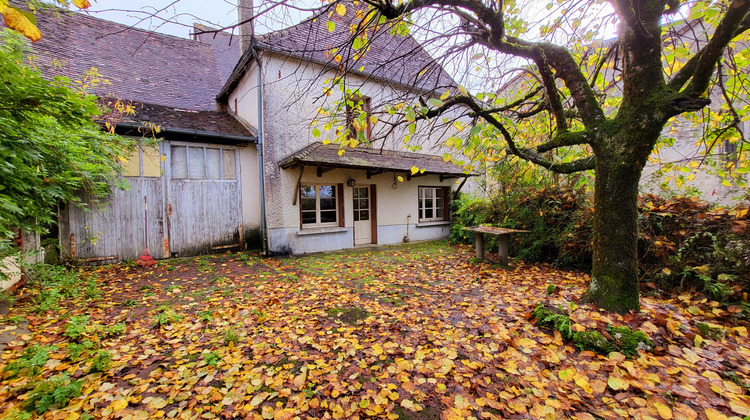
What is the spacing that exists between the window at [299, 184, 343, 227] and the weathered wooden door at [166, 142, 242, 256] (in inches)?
72.7

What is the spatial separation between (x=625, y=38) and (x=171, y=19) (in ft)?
13.7

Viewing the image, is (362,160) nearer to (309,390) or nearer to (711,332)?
(309,390)

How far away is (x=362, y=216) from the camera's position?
917cm

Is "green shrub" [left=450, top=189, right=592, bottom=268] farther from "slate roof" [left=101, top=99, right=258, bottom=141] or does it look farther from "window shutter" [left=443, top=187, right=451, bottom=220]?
"slate roof" [left=101, top=99, right=258, bottom=141]

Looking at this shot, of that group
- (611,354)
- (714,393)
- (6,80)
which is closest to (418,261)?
(611,354)

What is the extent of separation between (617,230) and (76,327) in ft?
19.6

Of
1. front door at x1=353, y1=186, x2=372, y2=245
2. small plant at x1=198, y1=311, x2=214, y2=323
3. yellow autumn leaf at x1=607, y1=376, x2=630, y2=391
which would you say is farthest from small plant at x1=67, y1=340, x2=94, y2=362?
front door at x1=353, y1=186, x2=372, y2=245

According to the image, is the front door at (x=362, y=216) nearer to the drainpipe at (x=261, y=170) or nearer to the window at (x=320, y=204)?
the window at (x=320, y=204)

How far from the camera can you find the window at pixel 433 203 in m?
10.5

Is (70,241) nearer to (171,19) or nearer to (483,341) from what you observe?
(171,19)

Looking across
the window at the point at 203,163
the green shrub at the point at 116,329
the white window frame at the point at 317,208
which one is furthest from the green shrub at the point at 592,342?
the window at the point at 203,163

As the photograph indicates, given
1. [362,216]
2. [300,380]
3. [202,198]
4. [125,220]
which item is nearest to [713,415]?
[300,380]

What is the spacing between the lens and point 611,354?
7.70 feet

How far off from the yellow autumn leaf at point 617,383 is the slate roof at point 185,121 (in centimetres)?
826
